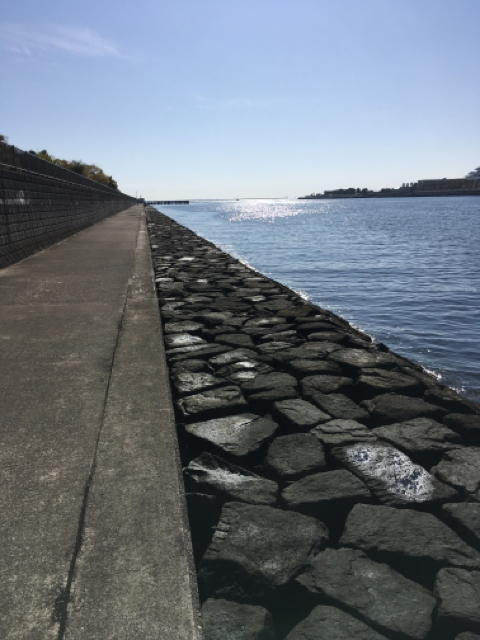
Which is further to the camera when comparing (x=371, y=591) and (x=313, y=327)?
(x=313, y=327)

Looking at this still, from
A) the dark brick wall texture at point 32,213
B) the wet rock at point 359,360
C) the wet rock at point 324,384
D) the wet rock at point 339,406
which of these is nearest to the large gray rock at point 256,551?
the wet rock at point 339,406

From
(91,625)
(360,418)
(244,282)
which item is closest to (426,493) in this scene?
(360,418)

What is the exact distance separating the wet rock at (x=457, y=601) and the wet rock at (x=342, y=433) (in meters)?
0.93

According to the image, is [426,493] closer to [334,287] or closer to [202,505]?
[202,505]

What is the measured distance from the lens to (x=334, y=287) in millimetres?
13195

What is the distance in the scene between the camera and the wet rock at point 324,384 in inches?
129

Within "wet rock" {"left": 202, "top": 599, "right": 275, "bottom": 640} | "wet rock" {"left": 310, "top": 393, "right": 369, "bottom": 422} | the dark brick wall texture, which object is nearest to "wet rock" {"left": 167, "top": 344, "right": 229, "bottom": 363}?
"wet rock" {"left": 310, "top": 393, "right": 369, "bottom": 422}

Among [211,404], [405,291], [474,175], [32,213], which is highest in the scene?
[474,175]

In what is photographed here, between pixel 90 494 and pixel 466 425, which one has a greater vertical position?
pixel 90 494

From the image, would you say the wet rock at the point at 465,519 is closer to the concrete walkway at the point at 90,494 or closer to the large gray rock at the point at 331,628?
the large gray rock at the point at 331,628

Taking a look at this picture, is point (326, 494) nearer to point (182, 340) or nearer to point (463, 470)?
point (463, 470)

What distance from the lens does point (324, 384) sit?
3.41m

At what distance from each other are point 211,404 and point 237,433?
369mm

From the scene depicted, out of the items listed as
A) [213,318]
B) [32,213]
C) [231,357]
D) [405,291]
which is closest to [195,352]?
[231,357]
